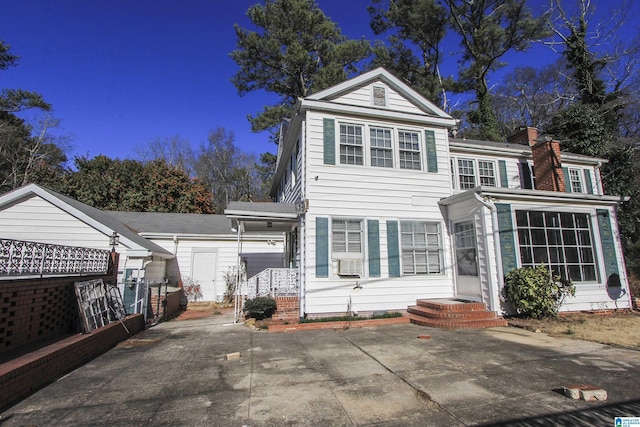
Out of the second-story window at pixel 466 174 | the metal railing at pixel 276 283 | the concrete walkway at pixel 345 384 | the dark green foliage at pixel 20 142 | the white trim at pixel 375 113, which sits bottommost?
the concrete walkway at pixel 345 384

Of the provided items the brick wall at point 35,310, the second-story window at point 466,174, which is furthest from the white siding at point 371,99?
the brick wall at point 35,310

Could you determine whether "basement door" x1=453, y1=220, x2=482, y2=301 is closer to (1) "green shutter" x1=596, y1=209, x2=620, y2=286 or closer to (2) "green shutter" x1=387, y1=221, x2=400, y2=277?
(2) "green shutter" x1=387, y1=221, x2=400, y2=277

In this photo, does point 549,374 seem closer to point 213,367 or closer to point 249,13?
point 213,367

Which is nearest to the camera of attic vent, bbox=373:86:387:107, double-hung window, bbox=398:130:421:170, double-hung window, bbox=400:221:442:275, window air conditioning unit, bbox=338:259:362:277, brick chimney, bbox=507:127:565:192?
window air conditioning unit, bbox=338:259:362:277

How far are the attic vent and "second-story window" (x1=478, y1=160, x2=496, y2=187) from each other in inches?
194

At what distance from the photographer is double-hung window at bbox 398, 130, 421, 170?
10.4 metres

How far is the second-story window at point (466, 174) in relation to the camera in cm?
1228

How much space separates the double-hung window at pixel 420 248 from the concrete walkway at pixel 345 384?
3.12 m

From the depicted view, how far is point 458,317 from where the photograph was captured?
8.09 meters

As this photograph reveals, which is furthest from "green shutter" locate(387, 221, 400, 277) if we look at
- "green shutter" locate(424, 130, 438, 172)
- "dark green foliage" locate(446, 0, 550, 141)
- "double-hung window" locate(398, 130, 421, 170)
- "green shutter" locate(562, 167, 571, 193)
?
"dark green foliage" locate(446, 0, 550, 141)

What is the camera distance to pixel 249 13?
2262 centimetres

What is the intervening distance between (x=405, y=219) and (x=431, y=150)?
104 inches

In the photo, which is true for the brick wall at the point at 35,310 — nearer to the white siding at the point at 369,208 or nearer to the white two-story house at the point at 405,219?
the white two-story house at the point at 405,219

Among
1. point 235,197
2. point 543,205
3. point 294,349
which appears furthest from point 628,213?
point 235,197
